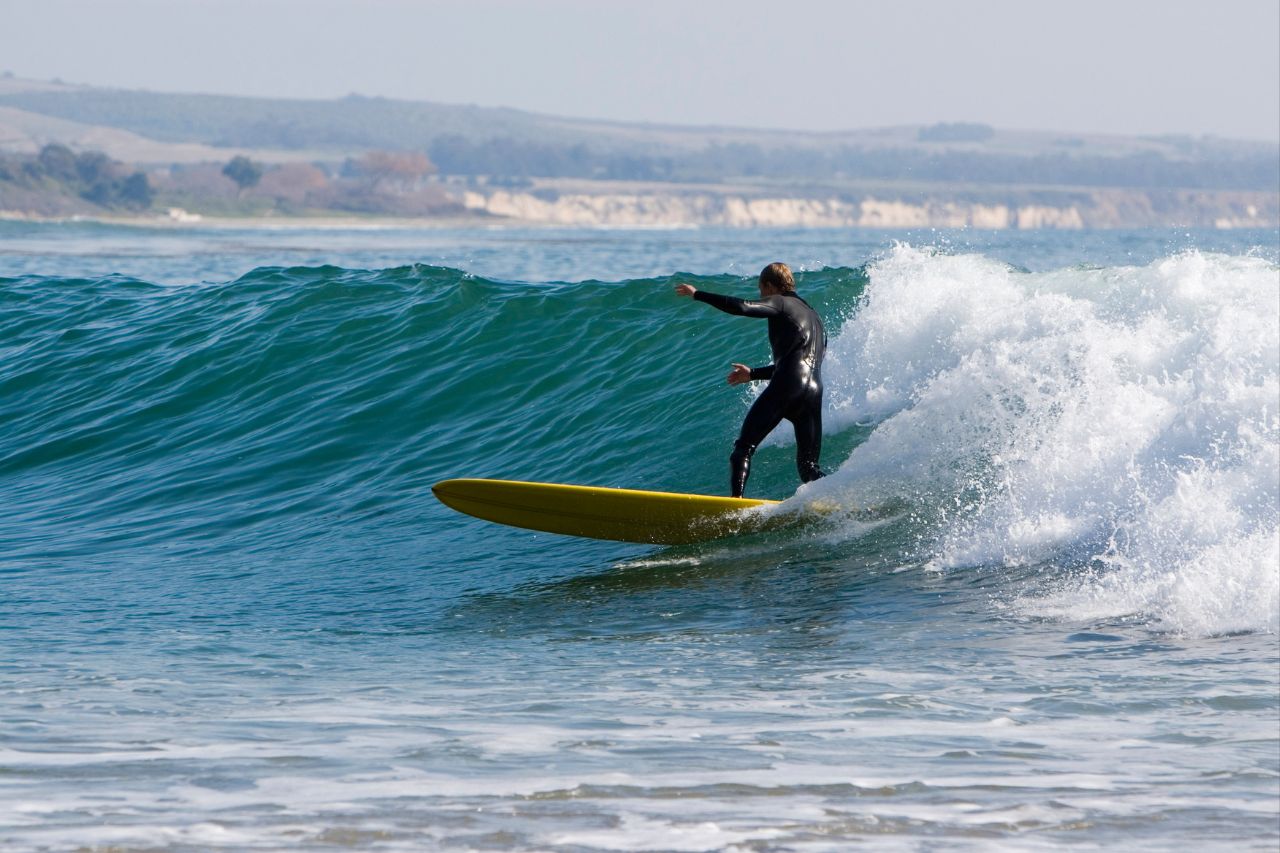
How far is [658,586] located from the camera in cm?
905

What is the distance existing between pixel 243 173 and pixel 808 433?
183245 millimetres

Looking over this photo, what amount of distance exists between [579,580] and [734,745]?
367 cm

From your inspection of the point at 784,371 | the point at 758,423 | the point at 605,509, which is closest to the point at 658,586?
the point at 605,509

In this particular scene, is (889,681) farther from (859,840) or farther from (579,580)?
(579,580)

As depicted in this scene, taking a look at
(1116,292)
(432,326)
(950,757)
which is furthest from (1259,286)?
(432,326)

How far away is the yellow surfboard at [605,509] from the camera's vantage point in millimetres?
9609

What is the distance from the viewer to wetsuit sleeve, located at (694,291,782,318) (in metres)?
8.77

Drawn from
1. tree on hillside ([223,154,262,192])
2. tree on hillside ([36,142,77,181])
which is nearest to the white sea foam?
tree on hillside ([36,142,77,181])

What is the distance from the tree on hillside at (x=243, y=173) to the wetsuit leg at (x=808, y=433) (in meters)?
182

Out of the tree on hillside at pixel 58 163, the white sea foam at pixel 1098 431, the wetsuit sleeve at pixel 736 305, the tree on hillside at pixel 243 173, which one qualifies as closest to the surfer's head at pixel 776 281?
the wetsuit sleeve at pixel 736 305

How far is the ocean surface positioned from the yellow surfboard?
184 millimetres

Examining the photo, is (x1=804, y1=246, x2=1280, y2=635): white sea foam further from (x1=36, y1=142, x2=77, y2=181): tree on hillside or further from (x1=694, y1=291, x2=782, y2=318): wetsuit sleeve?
(x1=36, y1=142, x2=77, y2=181): tree on hillside

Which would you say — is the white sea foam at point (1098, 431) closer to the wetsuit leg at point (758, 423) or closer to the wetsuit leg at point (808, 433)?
the wetsuit leg at point (808, 433)

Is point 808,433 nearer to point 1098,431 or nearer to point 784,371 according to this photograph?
point 784,371
